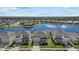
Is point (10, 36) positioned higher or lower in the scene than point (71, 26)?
lower
